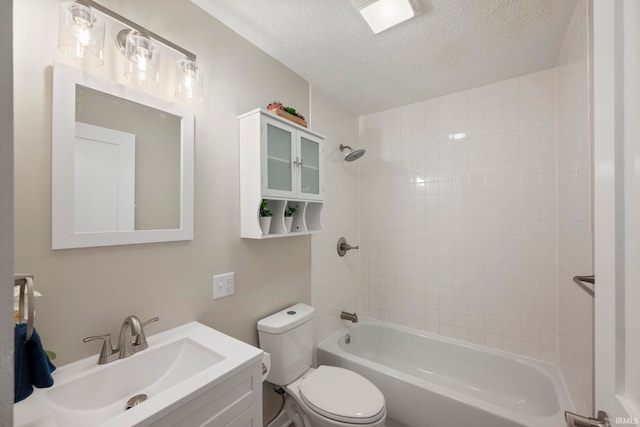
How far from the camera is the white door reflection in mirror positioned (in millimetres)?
955

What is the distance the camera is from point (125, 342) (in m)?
0.99

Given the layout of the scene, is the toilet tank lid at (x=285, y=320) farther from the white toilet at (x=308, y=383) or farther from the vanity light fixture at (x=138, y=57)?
the vanity light fixture at (x=138, y=57)

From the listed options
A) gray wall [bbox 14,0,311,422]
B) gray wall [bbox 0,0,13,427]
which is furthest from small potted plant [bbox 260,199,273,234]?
gray wall [bbox 0,0,13,427]

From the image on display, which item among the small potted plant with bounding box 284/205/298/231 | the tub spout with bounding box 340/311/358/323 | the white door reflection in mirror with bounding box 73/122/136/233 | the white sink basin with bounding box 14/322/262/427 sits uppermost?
the white door reflection in mirror with bounding box 73/122/136/233

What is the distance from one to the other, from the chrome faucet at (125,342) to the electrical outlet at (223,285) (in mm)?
392

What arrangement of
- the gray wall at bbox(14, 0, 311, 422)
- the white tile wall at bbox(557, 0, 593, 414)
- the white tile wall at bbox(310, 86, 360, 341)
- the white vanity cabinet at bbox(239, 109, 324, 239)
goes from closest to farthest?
the gray wall at bbox(14, 0, 311, 422) < the white tile wall at bbox(557, 0, 593, 414) < the white vanity cabinet at bbox(239, 109, 324, 239) < the white tile wall at bbox(310, 86, 360, 341)

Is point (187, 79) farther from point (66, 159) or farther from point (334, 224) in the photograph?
point (334, 224)

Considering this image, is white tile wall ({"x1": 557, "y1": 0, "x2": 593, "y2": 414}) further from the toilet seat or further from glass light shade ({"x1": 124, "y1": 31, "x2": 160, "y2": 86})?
glass light shade ({"x1": 124, "y1": 31, "x2": 160, "y2": 86})

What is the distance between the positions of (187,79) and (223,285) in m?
1.02

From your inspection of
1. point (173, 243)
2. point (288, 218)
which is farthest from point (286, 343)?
point (173, 243)

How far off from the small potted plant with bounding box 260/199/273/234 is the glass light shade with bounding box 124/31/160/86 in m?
0.75

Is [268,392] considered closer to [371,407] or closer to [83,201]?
[371,407]

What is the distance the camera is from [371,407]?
1.35m

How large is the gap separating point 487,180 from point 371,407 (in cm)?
175
